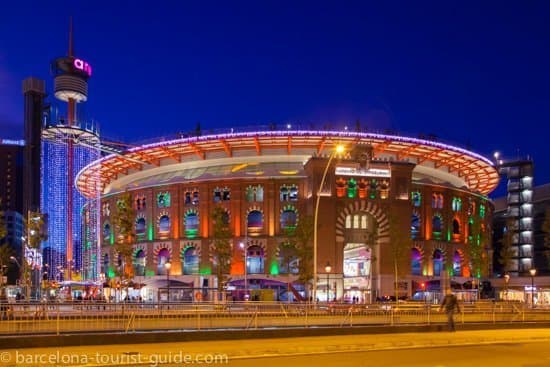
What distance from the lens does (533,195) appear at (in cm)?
12950

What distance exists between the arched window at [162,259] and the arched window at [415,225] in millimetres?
32897

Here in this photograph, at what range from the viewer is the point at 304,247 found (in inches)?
2795

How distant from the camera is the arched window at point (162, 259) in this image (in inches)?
3364

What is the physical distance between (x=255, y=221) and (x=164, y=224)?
1330 cm

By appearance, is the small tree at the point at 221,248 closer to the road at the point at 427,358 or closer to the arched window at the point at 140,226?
the arched window at the point at 140,226

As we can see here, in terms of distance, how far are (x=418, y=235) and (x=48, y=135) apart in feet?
205

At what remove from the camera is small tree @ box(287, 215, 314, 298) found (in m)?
69.8

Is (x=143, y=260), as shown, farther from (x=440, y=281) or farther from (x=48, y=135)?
(x=440, y=281)

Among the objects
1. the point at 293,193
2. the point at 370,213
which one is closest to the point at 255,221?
the point at 293,193

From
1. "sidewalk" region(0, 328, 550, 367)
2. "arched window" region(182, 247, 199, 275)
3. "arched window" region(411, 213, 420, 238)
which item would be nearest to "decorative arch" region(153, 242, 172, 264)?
"arched window" region(182, 247, 199, 275)

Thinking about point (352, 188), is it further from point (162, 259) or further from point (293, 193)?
point (162, 259)

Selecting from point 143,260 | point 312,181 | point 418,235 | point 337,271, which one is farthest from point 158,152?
point 418,235

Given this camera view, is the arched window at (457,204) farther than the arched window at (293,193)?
Yes

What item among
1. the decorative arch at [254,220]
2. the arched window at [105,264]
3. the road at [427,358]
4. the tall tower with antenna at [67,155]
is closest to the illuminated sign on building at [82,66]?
the tall tower with antenna at [67,155]
